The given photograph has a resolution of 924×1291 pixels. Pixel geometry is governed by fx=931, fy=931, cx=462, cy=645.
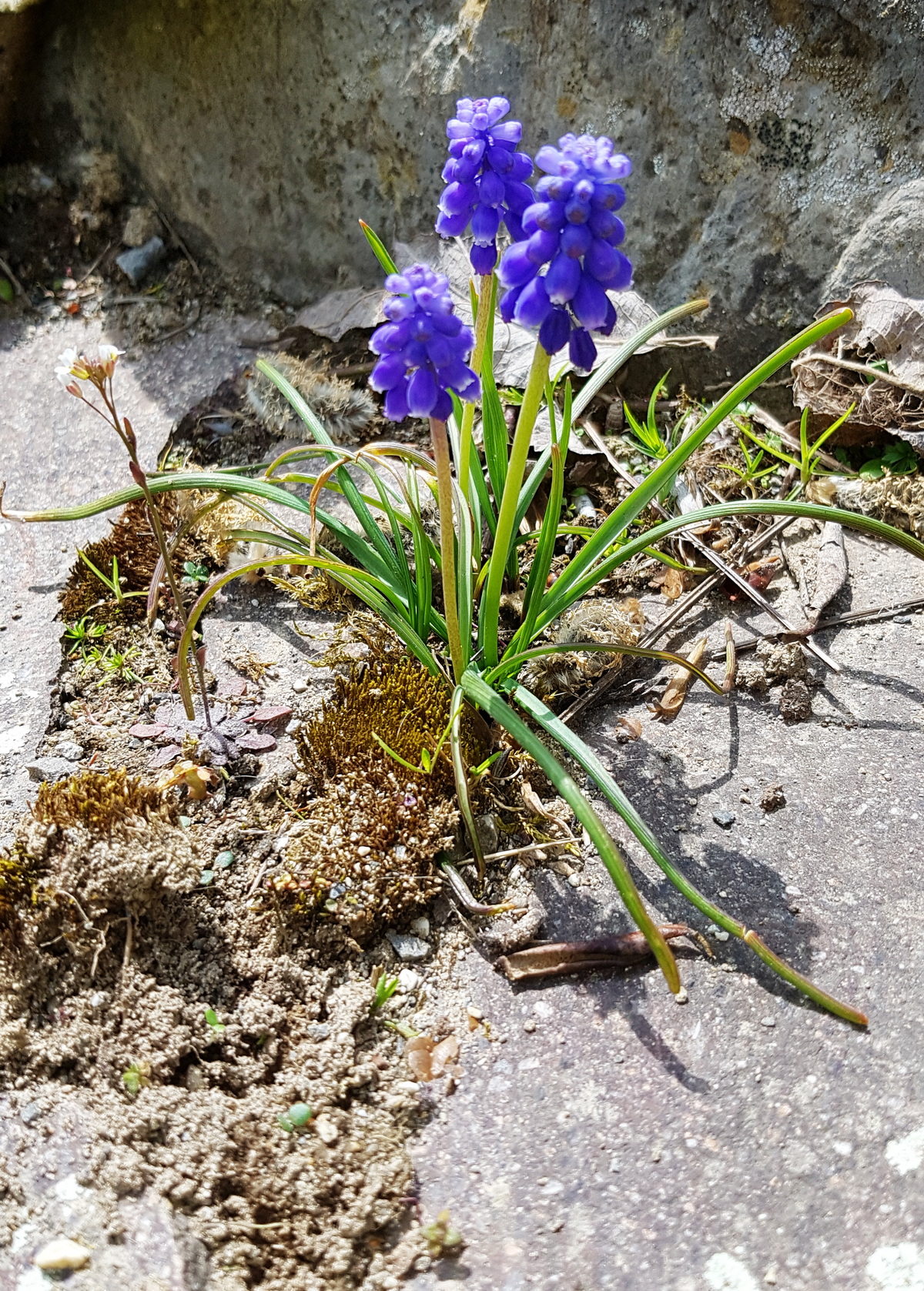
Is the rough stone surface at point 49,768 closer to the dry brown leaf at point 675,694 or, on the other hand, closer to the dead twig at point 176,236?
the dry brown leaf at point 675,694

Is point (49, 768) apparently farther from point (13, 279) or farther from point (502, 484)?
point (13, 279)

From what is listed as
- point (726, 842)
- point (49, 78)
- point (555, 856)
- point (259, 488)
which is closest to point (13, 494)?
point (259, 488)

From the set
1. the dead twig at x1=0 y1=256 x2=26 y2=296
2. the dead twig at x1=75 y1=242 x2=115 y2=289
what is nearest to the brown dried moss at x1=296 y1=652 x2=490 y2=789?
the dead twig at x1=75 y1=242 x2=115 y2=289

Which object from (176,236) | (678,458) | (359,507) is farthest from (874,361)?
(176,236)

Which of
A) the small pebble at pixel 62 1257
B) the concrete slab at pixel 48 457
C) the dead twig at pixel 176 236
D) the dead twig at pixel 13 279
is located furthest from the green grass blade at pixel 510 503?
the dead twig at pixel 13 279

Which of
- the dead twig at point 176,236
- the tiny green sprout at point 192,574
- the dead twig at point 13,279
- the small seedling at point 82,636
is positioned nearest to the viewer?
the small seedling at point 82,636

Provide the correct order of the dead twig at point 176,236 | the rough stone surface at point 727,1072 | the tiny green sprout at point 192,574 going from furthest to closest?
the dead twig at point 176,236
the tiny green sprout at point 192,574
the rough stone surface at point 727,1072
